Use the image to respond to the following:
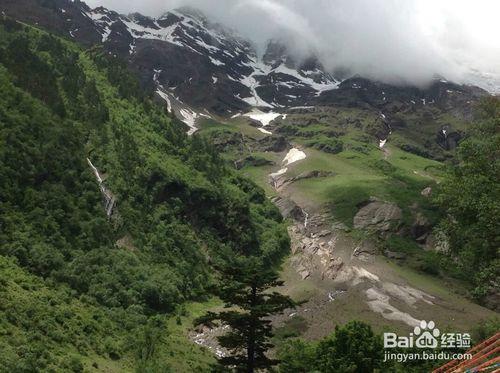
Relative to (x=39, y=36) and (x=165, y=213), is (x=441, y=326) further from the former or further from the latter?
(x=39, y=36)

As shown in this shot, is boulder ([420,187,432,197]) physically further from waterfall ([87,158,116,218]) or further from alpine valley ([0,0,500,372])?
waterfall ([87,158,116,218])

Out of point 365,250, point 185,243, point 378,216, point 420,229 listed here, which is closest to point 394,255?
point 365,250

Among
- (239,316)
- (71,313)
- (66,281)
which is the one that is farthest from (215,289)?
(66,281)

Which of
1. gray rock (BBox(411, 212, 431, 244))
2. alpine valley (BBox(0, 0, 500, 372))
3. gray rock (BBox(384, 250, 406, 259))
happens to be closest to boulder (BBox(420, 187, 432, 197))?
alpine valley (BBox(0, 0, 500, 372))

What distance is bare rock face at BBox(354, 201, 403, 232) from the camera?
137m

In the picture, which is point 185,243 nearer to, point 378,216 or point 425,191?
point 378,216

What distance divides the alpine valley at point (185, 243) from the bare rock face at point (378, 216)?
0.59m

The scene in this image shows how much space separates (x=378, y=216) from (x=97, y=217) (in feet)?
250

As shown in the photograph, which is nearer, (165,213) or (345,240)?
(165,213)

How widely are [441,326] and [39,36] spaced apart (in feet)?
446

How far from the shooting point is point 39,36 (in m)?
157

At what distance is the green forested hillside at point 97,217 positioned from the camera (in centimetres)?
6519

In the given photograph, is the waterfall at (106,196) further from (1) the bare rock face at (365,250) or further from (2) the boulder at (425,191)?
(2) the boulder at (425,191)

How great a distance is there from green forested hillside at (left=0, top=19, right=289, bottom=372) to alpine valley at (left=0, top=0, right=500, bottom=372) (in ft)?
1.16
